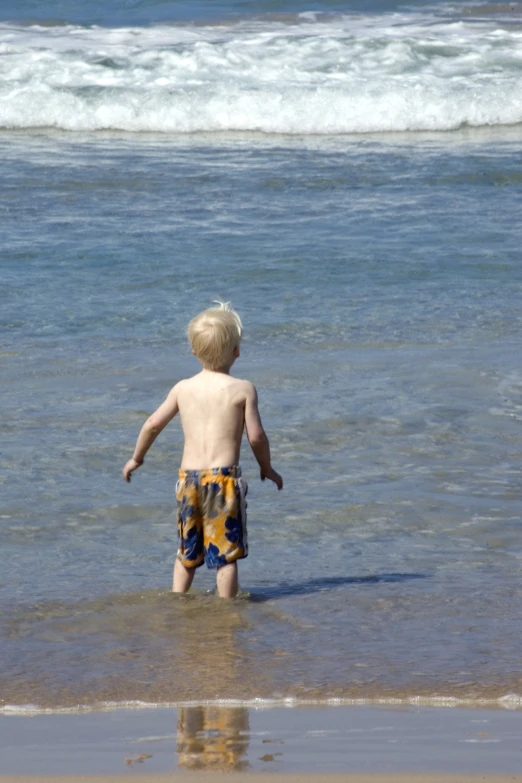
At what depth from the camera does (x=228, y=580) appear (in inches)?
172

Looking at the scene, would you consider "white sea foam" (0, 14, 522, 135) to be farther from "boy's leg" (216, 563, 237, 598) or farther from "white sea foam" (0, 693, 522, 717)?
"white sea foam" (0, 693, 522, 717)

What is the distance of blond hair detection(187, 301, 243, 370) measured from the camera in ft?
14.2

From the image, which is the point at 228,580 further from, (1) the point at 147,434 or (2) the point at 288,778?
(2) the point at 288,778

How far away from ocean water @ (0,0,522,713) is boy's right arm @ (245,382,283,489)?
0.42 m

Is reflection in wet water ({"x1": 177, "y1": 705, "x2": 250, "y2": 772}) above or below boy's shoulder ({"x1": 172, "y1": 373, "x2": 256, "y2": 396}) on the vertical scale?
below

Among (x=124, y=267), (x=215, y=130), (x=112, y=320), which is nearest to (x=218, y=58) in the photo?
(x=215, y=130)

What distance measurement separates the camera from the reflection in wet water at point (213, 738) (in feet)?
9.62

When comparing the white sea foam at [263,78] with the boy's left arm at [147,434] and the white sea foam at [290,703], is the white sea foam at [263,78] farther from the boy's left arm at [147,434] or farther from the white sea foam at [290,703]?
the white sea foam at [290,703]

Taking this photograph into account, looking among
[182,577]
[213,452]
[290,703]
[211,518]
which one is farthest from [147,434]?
[290,703]

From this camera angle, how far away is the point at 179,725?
3277 millimetres

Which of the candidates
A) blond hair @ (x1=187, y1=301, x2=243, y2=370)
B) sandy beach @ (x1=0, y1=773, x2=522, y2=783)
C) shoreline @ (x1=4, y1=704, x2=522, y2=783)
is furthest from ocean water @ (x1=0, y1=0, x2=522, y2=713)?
blond hair @ (x1=187, y1=301, x2=243, y2=370)

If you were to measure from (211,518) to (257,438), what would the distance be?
1.05ft

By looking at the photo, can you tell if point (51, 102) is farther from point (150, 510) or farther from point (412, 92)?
point (150, 510)

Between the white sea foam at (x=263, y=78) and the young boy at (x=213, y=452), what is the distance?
1012cm
